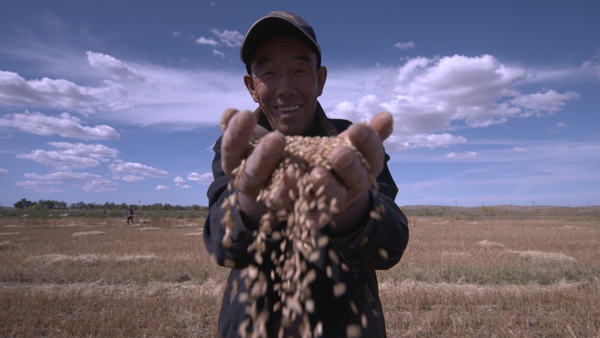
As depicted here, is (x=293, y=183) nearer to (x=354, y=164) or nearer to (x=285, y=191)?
(x=285, y=191)

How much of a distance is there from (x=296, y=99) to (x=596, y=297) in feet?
19.9

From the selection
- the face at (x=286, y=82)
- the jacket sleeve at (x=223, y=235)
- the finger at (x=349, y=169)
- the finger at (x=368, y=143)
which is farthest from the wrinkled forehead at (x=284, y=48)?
the finger at (x=349, y=169)

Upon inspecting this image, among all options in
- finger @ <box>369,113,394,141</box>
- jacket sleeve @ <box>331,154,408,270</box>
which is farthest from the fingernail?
jacket sleeve @ <box>331,154,408,270</box>

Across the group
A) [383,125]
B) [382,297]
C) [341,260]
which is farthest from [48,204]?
[383,125]

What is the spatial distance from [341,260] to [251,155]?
831 millimetres

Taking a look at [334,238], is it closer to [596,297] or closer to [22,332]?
[22,332]

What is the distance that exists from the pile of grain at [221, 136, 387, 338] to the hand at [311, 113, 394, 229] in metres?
0.03

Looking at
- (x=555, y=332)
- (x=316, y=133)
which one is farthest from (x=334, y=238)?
(x=555, y=332)

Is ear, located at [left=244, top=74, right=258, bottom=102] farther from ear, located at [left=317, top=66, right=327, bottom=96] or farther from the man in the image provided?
ear, located at [left=317, top=66, right=327, bottom=96]

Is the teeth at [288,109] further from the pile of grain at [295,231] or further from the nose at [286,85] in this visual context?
the pile of grain at [295,231]

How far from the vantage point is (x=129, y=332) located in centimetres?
434

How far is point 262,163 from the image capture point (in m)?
1.18

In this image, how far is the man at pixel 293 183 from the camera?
1.20m

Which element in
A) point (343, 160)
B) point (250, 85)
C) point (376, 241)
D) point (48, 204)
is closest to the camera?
point (343, 160)
